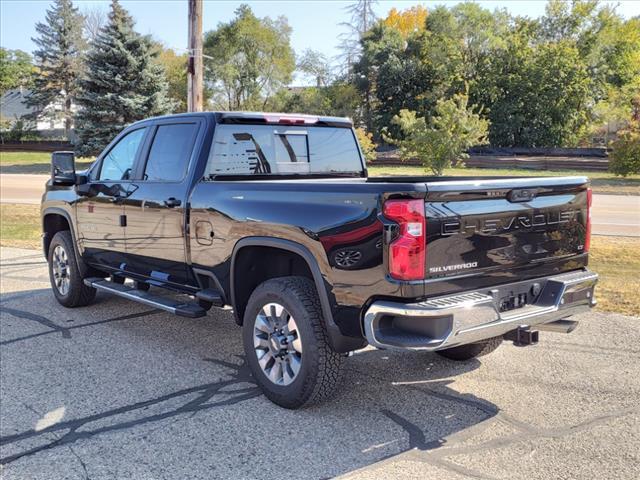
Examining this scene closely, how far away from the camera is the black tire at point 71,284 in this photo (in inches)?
269

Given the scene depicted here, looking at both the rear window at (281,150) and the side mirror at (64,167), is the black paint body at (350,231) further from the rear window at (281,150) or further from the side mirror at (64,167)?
the side mirror at (64,167)

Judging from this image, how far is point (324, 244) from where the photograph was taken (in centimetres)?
390

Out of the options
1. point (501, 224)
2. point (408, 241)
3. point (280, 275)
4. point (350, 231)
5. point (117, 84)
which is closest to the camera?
point (408, 241)

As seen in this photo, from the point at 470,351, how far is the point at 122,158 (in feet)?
12.4

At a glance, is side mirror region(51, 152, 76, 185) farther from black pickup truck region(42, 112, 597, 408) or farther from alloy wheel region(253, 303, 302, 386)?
alloy wheel region(253, 303, 302, 386)

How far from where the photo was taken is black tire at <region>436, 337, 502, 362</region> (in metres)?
5.05

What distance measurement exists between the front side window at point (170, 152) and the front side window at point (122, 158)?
32cm

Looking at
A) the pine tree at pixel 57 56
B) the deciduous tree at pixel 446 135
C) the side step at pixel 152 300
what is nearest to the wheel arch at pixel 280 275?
the side step at pixel 152 300

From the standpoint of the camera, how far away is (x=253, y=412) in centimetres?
423

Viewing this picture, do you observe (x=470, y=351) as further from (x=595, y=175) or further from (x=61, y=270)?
(x=595, y=175)

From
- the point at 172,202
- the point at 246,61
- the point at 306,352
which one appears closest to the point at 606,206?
the point at 172,202

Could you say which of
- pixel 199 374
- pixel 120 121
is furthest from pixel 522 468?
pixel 120 121

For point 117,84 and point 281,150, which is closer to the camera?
point 281,150

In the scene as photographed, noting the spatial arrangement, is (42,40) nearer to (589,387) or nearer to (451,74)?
(451,74)
